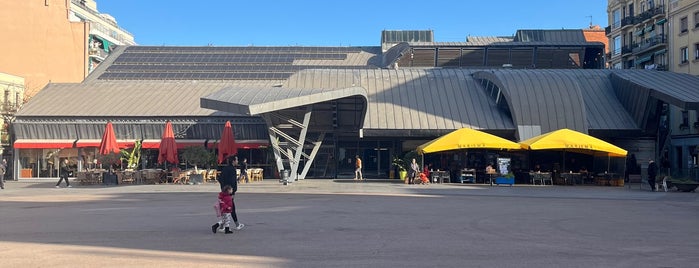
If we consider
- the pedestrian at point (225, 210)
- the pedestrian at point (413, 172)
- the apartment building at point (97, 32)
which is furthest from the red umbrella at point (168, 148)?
the apartment building at point (97, 32)

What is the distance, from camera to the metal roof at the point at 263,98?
25.8 m

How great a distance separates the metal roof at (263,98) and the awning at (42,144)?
553 inches

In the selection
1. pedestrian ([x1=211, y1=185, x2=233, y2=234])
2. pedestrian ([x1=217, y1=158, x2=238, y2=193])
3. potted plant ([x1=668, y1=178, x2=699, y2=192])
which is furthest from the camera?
potted plant ([x1=668, y1=178, x2=699, y2=192])

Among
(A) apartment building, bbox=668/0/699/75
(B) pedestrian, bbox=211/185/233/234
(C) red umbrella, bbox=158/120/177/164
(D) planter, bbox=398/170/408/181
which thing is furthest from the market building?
(B) pedestrian, bbox=211/185/233/234

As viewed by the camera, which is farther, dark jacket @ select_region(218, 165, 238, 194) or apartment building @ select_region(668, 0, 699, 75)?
apartment building @ select_region(668, 0, 699, 75)

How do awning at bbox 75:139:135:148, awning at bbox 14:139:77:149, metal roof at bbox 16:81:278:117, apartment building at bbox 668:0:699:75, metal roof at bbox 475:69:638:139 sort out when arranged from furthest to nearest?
1. apartment building at bbox 668:0:699:75
2. metal roof at bbox 16:81:278:117
3. awning at bbox 75:139:135:148
4. awning at bbox 14:139:77:149
5. metal roof at bbox 475:69:638:139

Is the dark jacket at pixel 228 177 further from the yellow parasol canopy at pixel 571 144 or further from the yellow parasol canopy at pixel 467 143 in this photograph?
the yellow parasol canopy at pixel 571 144

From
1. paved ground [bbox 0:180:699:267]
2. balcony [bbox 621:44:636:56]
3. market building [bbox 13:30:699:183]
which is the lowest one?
paved ground [bbox 0:180:699:267]

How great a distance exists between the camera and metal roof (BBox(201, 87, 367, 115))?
25.8 meters

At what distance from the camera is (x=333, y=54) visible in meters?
60.3

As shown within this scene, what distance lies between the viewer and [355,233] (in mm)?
11227

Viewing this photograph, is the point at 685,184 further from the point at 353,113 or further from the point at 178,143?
the point at 178,143

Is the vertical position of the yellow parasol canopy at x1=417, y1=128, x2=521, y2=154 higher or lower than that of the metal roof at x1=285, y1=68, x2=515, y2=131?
lower

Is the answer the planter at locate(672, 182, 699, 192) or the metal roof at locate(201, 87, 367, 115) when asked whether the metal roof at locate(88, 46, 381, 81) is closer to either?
the metal roof at locate(201, 87, 367, 115)
